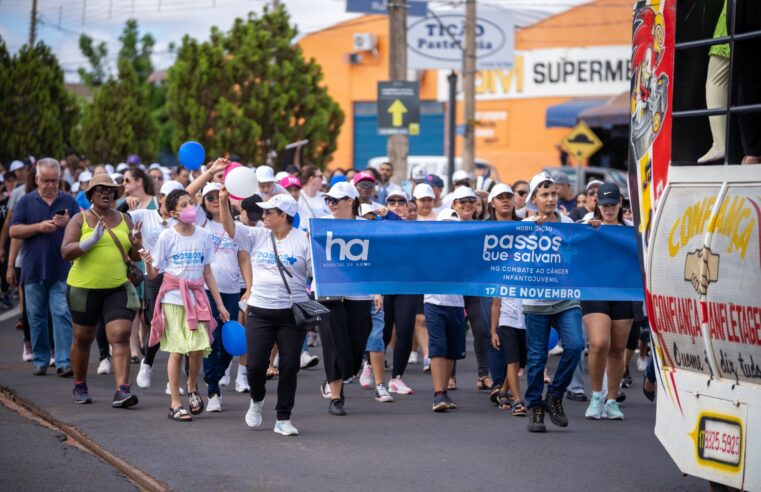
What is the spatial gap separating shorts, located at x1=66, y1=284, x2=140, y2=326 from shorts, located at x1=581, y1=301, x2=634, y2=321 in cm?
382

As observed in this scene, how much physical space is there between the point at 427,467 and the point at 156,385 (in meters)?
4.43

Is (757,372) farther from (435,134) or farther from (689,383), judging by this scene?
(435,134)

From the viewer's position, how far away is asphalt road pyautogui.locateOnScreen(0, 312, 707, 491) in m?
8.21

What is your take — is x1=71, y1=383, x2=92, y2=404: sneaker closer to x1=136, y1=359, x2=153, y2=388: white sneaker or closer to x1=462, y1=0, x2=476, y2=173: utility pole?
x1=136, y1=359, x2=153, y2=388: white sneaker

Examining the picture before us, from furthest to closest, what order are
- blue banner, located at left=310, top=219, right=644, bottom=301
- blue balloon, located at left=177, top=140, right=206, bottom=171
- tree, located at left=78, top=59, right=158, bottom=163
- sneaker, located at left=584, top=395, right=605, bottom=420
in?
1. tree, located at left=78, top=59, right=158, bottom=163
2. blue balloon, located at left=177, top=140, right=206, bottom=171
3. sneaker, located at left=584, top=395, right=605, bottom=420
4. blue banner, located at left=310, top=219, right=644, bottom=301

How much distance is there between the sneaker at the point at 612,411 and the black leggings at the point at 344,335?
2.16 metres

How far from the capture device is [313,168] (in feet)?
50.0

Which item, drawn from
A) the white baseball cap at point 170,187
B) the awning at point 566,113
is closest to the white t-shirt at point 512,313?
the white baseball cap at point 170,187

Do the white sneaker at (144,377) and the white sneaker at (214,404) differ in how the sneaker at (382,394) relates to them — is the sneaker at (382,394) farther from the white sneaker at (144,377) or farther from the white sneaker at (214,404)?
the white sneaker at (144,377)

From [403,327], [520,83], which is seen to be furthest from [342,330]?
[520,83]

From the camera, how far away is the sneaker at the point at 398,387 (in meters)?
12.3

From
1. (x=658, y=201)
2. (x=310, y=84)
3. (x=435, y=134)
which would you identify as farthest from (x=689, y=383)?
(x=435, y=134)

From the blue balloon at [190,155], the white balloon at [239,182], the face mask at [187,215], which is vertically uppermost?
the blue balloon at [190,155]

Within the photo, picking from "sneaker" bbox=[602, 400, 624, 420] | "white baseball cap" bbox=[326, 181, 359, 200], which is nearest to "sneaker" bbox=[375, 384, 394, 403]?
"white baseball cap" bbox=[326, 181, 359, 200]
